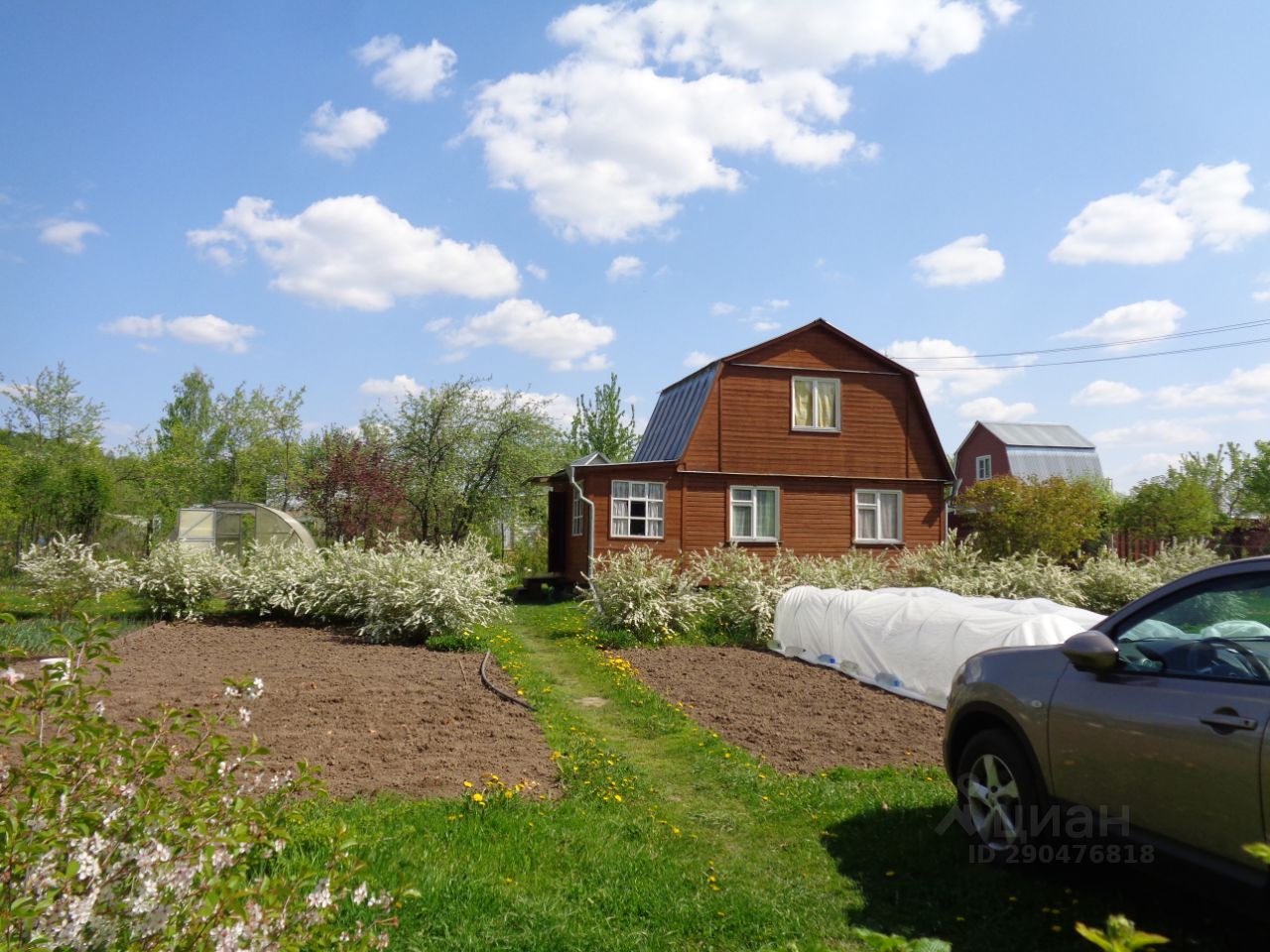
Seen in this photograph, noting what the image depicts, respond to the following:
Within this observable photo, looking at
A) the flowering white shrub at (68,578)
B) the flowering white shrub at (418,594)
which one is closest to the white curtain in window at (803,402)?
the flowering white shrub at (418,594)

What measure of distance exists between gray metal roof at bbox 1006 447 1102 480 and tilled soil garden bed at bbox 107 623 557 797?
45.0m

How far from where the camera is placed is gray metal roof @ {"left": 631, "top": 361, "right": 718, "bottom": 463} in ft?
73.6

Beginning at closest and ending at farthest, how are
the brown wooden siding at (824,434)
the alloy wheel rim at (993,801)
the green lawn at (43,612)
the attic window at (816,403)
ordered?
the alloy wheel rim at (993,801), the green lawn at (43,612), the brown wooden siding at (824,434), the attic window at (816,403)

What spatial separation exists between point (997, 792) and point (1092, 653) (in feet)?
3.64

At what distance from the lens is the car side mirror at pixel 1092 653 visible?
13.9 feet

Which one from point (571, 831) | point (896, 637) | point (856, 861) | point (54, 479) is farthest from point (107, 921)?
point (54, 479)

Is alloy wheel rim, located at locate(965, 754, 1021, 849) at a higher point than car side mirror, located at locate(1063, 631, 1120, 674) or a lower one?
lower

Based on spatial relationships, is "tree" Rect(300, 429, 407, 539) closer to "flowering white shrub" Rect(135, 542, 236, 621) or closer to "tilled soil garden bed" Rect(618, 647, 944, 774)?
"flowering white shrub" Rect(135, 542, 236, 621)

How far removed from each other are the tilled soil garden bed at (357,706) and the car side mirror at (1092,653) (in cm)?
356

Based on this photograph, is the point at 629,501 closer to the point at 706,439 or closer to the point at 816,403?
the point at 706,439

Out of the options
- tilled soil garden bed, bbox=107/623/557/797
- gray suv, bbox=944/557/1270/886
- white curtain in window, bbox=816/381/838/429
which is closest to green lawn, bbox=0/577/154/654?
tilled soil garden bed, bbox=107/623/557/797

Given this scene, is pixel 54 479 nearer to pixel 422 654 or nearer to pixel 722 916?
pixel 422 654

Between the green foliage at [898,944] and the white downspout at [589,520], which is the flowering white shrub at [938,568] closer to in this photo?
the white downspout at [589,520]

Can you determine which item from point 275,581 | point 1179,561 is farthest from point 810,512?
point 275,581
